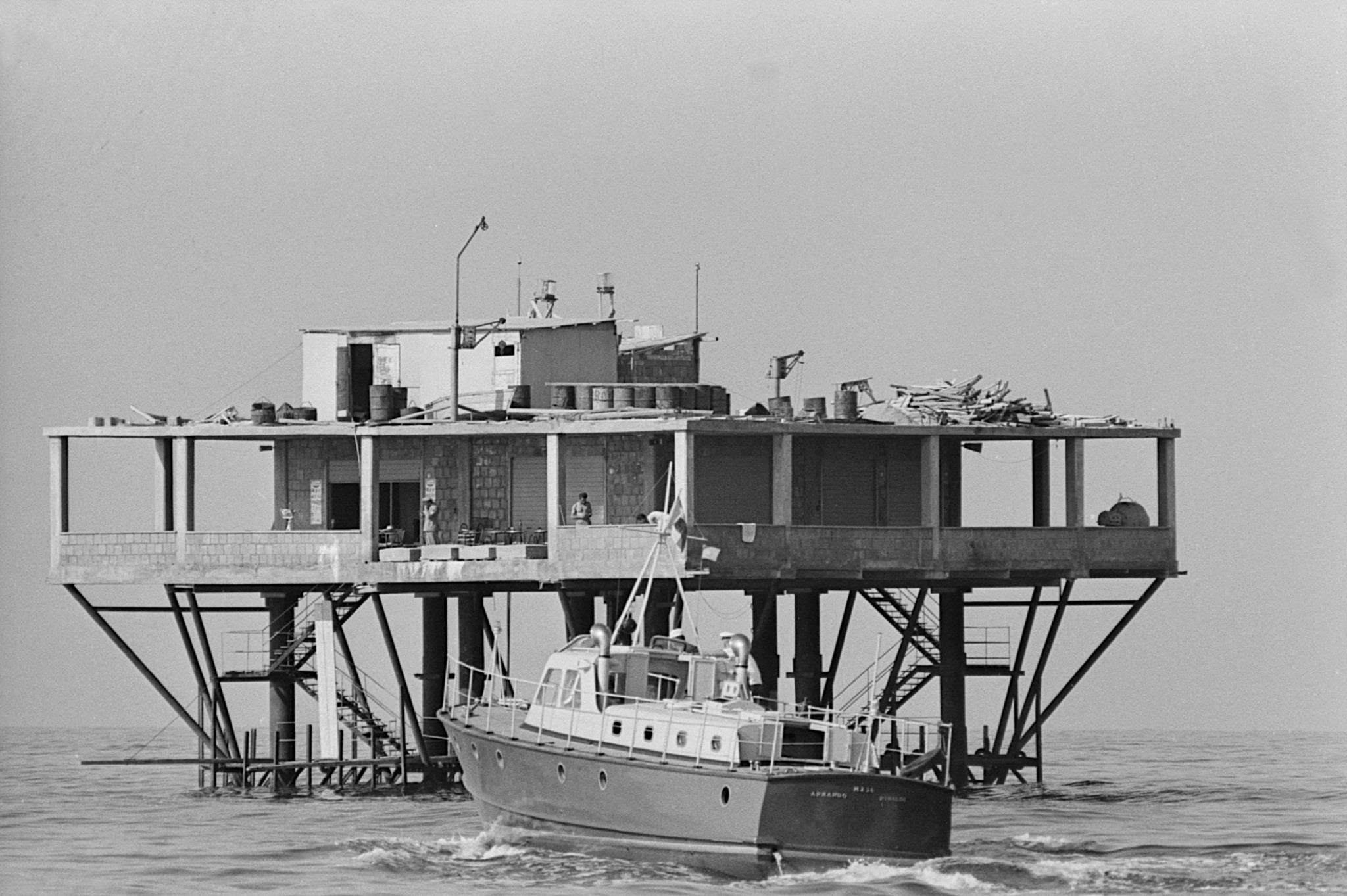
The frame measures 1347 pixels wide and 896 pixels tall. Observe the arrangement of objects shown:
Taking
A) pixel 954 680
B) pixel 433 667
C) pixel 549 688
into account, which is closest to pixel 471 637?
pixel 433 667

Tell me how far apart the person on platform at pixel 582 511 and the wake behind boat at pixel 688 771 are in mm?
7319

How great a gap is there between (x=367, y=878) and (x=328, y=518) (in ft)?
69.2

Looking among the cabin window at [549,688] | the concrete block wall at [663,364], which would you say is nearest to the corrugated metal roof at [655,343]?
the concrete block wall at [663,364]

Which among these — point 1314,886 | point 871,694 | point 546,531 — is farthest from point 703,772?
point 546,531

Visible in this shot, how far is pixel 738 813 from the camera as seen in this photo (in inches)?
2987

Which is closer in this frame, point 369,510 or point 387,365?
point 369,510

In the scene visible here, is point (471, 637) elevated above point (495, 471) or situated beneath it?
situated beneath

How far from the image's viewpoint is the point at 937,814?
76812mm

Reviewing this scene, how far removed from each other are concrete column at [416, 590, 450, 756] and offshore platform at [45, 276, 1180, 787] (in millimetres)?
110

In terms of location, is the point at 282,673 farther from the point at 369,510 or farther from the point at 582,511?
the point at 582,511

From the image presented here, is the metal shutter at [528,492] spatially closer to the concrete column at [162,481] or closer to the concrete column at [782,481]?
the concrete column at [782,481]

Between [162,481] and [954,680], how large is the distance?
20.6 metres

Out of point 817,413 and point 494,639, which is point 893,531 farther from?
point 494,639

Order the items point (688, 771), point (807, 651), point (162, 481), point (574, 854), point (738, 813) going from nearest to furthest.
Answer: point (738, 813) < point (688, 771) < point (574, 854) < point (162, 481) < point (807, 651)
